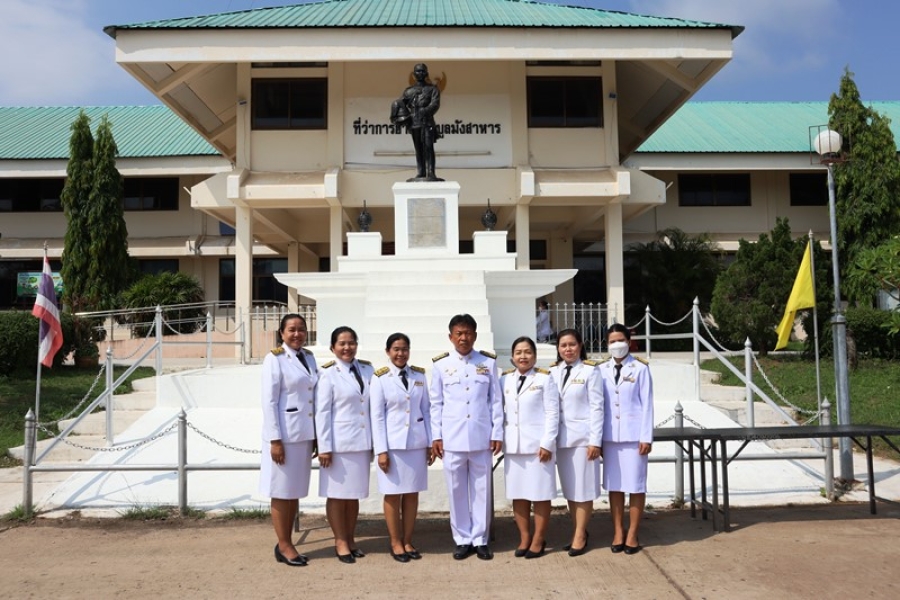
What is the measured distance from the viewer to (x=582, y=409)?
525 cm

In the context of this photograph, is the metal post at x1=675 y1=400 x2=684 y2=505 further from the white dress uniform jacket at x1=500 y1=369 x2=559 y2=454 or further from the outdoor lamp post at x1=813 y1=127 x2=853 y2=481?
the white dress uniform jacket at x1=500 y1=369 x2=559 y2=454

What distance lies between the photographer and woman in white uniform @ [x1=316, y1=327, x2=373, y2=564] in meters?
5.11

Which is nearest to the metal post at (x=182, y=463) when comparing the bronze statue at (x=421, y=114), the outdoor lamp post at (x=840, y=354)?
the bronze statue at (x=421, y=114)

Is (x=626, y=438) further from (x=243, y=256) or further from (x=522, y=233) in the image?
(x=243, y=256)

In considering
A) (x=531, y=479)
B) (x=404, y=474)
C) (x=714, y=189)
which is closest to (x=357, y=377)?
(x=404, y=474)

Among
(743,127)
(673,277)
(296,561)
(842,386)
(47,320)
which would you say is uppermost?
(743,127)

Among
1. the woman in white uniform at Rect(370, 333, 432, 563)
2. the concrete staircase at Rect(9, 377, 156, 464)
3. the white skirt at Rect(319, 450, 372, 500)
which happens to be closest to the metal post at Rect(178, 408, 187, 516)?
the white skirt at Rect(319, 450, 372, 500)

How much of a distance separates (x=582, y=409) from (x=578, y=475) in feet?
1.52

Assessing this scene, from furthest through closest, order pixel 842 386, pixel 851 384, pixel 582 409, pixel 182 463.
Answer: pixel 851 384 → pixel 842 386 → pixel 182 463 → pixel 582 409

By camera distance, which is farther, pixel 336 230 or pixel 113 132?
pixel 113 132

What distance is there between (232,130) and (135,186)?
26.4 feet

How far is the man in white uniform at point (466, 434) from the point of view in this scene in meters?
5.15

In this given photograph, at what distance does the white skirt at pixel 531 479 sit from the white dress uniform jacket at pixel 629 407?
54cm

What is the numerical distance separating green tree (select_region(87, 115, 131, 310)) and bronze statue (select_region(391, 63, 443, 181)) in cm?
1299
